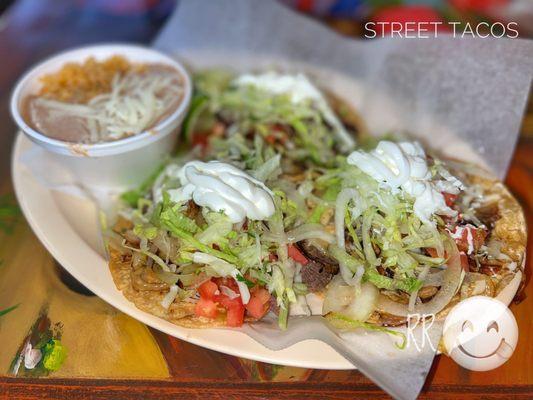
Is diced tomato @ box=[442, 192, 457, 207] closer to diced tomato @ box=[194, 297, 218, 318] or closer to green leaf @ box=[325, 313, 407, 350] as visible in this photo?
green leaf @ box=[325, 313, 407, 350]

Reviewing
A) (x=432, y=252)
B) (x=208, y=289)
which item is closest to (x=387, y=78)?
(x=432, y=252)

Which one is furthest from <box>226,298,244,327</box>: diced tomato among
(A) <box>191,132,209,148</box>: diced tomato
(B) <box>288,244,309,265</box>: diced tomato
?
(A) <box>191,132,209,148</box>: diced tomato

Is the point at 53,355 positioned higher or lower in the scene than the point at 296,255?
lower

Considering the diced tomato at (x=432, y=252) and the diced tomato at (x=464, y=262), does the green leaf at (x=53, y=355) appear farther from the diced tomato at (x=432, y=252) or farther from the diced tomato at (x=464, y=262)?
the diced tomato at (x=464, y=262)

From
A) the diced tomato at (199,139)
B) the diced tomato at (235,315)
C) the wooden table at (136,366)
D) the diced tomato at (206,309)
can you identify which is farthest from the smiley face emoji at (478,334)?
the diced tomato at (199,139)

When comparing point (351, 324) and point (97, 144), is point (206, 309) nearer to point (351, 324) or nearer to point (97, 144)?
point (351, 324)

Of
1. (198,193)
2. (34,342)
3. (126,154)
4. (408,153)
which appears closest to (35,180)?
(126,154)
